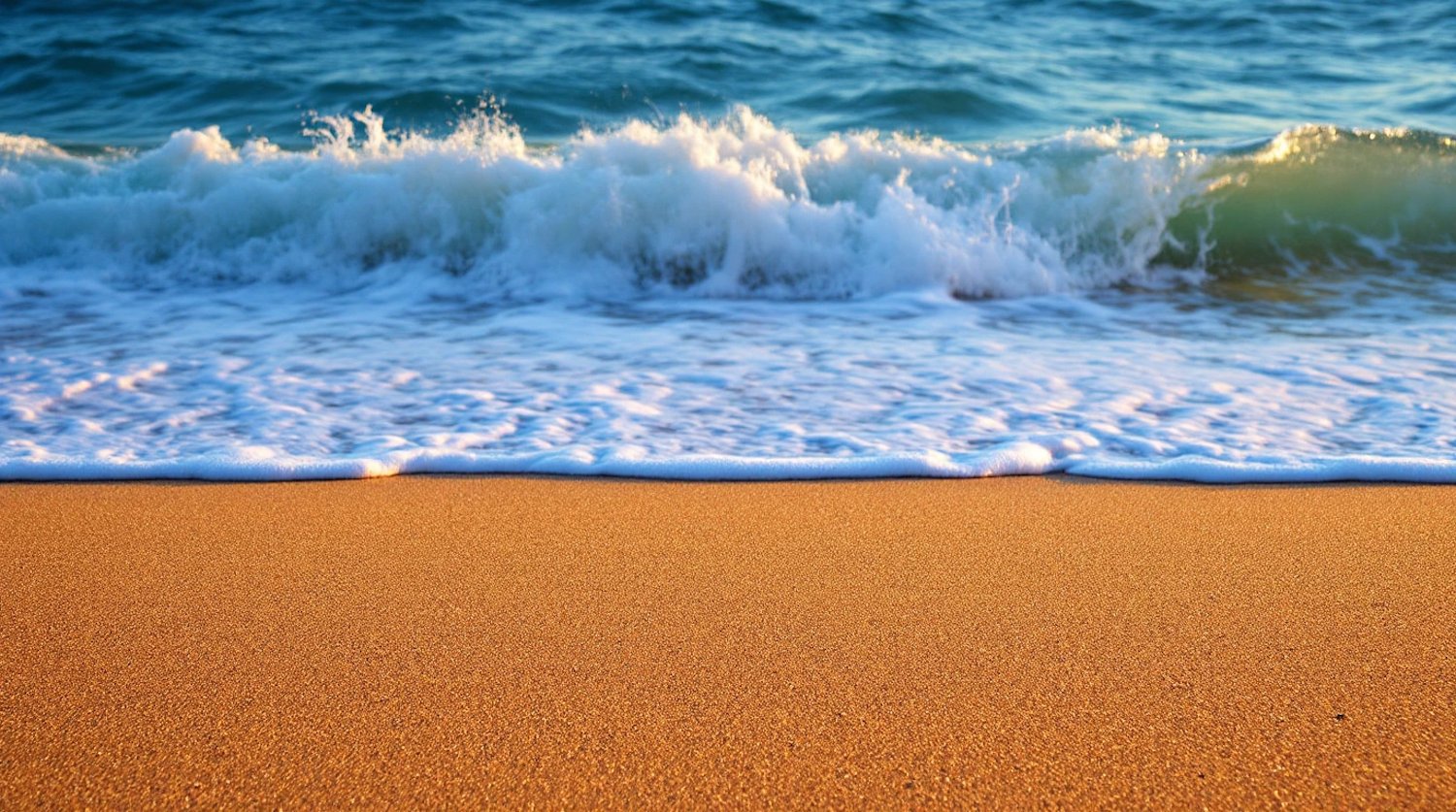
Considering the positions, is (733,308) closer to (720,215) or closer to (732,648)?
(720,215)

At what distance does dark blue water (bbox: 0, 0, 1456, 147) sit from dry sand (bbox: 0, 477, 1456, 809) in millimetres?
6689

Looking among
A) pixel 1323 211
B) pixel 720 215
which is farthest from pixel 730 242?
pixel 1323 211

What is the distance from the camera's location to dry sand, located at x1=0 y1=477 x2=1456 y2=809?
131 cm

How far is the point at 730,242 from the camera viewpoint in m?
5.72

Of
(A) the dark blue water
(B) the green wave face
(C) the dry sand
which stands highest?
(A) the dark blue water

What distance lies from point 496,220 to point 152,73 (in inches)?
243

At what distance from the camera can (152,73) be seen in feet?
33.7

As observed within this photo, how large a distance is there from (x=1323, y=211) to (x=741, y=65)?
5.43 metres

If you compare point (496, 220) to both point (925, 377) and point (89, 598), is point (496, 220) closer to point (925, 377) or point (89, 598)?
point (925, 377)

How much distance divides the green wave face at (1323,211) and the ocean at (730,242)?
0.10ft

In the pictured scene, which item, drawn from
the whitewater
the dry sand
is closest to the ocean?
the whitewater

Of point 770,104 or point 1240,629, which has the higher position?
point 770,104

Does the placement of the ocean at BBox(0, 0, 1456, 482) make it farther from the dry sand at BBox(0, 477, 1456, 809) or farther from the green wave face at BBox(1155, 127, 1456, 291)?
the dry sand at BBox(0, 477, 1456, 809)

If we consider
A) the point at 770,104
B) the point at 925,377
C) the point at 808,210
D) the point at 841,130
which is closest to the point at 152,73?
the point at 770,104
